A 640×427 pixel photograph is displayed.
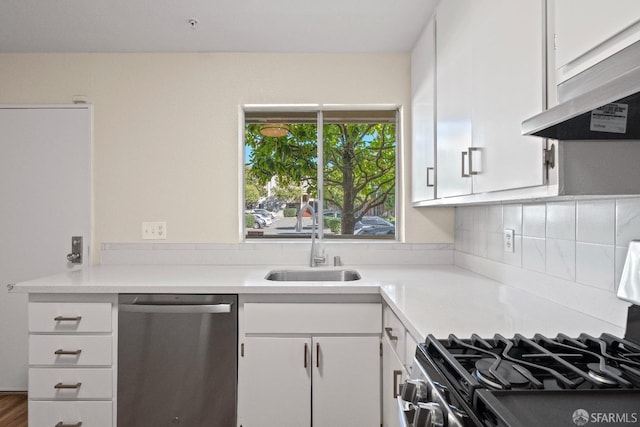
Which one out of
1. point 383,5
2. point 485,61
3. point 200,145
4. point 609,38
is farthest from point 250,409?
point 383,5

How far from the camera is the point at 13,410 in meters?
2.39

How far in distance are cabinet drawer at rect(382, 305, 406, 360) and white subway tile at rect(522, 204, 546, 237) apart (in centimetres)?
67

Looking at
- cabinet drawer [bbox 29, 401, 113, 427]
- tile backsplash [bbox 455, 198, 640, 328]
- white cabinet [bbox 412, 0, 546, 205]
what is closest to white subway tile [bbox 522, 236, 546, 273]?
tile backsplash [bbox 455, 198, 640, 328]

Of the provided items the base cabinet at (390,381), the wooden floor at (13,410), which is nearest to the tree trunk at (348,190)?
the base cabinet at (390,381)

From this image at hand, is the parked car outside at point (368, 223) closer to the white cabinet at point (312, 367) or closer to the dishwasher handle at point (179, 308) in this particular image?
the white cabinet at point (312, 367)

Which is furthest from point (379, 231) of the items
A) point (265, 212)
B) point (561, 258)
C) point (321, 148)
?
point (561, 258)

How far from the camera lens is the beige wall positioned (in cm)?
258

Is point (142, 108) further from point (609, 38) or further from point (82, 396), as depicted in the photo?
point (609, 38)

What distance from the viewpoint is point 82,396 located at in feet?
6.25

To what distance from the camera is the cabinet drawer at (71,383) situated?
1893mm

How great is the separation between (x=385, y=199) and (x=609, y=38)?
1.98 meters

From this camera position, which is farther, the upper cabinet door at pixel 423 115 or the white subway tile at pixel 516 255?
the upper cabinet door at pixel 423 115

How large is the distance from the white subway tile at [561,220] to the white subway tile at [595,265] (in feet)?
0.22

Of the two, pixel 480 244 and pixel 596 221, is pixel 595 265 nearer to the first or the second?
pixel 596 221
